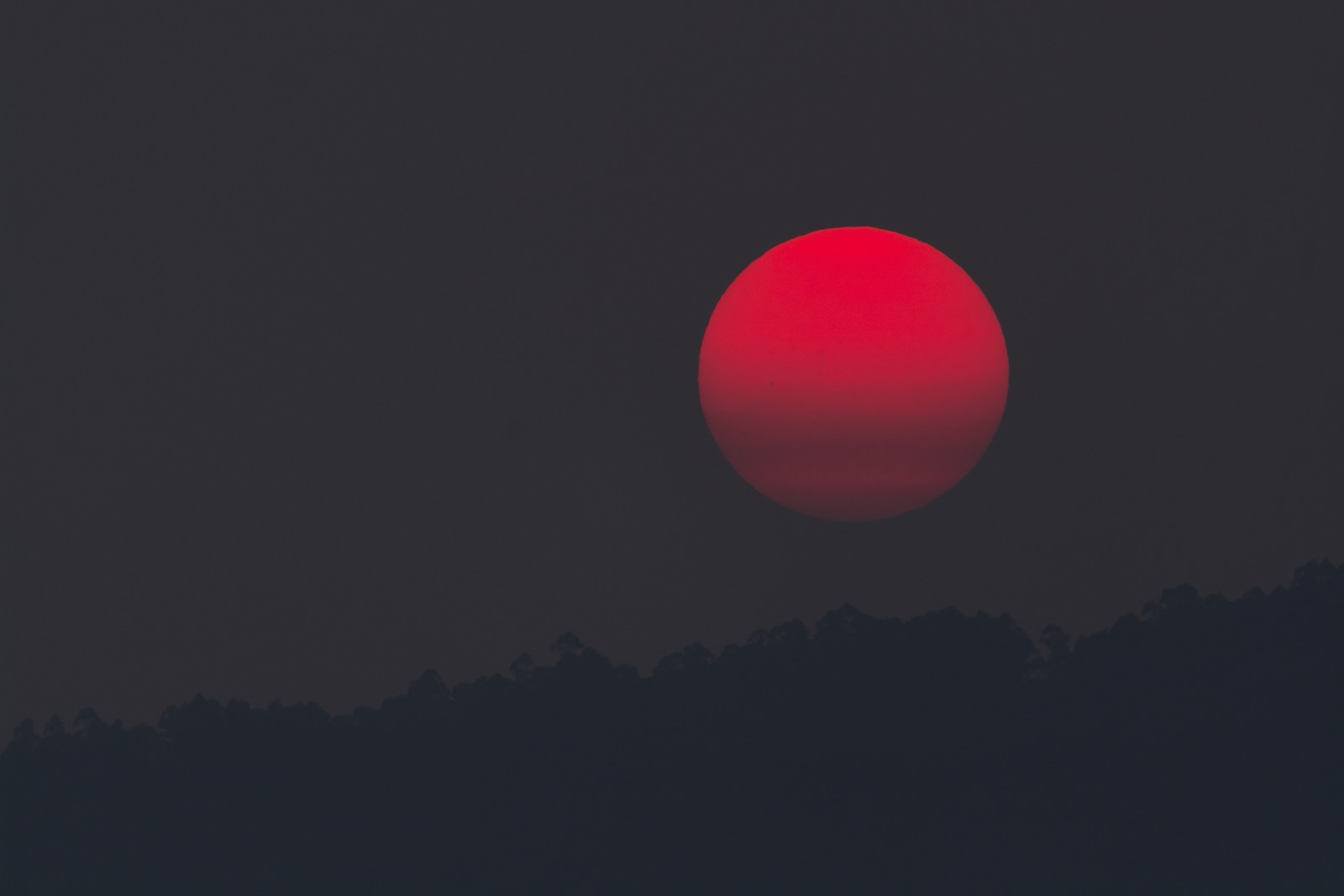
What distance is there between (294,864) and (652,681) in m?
4.48

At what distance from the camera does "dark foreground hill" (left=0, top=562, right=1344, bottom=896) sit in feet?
62.9

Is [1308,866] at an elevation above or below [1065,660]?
below

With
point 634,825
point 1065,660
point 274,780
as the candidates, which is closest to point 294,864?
point 274,780

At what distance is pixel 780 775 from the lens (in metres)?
19.4

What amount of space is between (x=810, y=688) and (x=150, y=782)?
790 centimetres

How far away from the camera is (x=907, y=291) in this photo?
1788 cm

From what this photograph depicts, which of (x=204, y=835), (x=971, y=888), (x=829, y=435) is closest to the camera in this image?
(x=829, y=435)

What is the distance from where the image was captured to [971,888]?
18.8m

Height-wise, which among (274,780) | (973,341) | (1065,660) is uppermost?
(973,341)

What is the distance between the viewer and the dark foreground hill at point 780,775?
62.9ft

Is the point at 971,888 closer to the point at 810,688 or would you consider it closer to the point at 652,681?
the point at 810,688

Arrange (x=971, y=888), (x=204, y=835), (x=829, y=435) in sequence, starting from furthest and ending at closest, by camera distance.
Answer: (x=204, y=835) → (x=971, y=888) → (x=829, y=435)

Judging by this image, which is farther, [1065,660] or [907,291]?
[1065,660]

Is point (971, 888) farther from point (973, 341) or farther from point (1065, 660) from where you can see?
point (973, 341)
